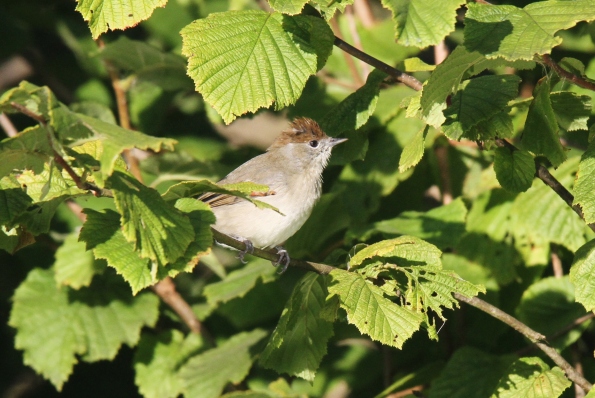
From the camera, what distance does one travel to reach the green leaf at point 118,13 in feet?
7.54

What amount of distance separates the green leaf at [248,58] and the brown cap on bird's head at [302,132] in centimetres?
196

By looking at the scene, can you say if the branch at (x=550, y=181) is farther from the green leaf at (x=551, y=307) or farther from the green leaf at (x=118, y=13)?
the green leaf at (x=118, y=13)

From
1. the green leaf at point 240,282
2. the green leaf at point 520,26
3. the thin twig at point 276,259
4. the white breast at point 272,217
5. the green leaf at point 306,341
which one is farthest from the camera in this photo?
the white breast at point 272,217

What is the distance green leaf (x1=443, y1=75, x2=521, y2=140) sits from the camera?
2404 millimetres

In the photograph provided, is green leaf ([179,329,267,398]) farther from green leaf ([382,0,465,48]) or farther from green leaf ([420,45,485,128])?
green leaf ([382,0,465,48])

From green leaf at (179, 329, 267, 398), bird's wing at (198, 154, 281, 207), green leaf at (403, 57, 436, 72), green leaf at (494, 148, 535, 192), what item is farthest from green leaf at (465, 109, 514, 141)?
green leaf at (179, 329, 267, 398)

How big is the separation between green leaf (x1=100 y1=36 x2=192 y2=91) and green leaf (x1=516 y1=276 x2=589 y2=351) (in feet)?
6.76

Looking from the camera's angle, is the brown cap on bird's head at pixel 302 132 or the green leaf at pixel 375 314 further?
the brown cap on bird's head at pixel 302 132

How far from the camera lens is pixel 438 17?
2.22 meters

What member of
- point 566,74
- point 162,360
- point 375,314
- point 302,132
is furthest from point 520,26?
point 162,360

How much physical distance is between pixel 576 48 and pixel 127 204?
2828 millimetres

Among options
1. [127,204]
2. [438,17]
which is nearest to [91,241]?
[127,204]

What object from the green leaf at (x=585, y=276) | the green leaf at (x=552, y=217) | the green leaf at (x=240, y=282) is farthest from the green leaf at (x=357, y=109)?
the green leaf at (x=552, y=217)

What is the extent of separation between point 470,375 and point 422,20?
5.48 ft
